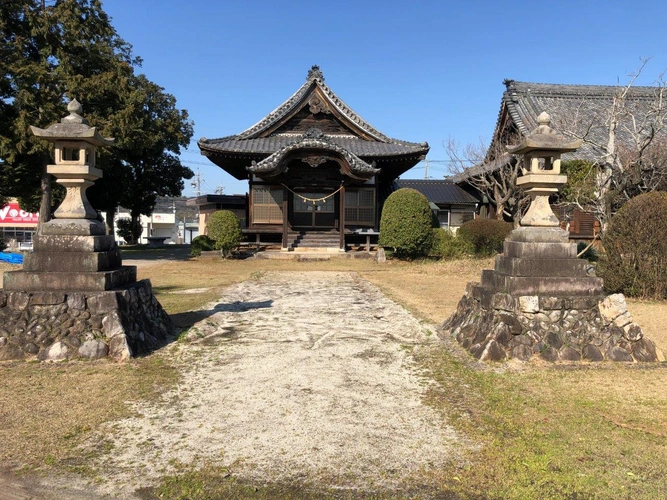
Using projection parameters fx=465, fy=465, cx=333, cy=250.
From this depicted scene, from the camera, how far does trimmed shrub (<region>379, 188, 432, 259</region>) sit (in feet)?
56.3

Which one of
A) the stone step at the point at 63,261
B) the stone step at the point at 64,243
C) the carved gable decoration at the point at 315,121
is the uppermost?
the carved gable decoration at the point at 315,121

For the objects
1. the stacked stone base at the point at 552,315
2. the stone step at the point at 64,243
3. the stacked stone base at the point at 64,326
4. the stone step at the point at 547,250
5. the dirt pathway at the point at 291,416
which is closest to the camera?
the dirt pathway at the point at 291,416

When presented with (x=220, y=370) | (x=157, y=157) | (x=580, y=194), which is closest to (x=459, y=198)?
(x=580, y=194)

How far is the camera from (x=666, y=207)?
8.74 metres

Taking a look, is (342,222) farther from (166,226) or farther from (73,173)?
(166,226)

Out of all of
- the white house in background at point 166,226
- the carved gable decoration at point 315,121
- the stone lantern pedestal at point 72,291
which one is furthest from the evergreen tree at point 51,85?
the white house in background at point 166,226

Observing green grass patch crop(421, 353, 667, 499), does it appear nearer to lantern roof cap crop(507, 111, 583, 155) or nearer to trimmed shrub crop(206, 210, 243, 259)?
lantern roof cap crop(507, 111, 583, 155)

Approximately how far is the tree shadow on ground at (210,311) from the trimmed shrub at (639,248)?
23.2ft

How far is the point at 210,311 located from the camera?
26.8 feet

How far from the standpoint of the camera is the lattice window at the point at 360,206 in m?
21.3

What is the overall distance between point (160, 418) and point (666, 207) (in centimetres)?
939

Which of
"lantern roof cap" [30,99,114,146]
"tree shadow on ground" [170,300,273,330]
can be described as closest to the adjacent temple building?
"tree shadow on ground" [170,300,273,330]

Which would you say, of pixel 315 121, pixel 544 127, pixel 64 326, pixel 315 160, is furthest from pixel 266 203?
pixel 544 127

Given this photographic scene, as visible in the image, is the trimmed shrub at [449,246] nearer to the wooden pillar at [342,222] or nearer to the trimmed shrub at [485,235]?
the trimmed shrub at [485,235]
